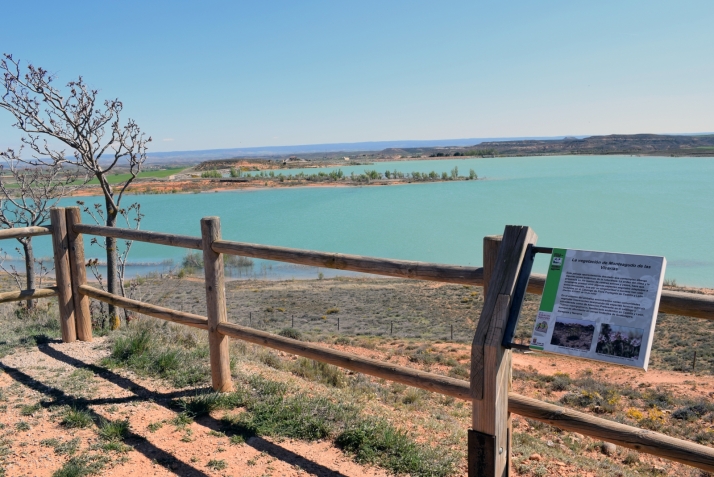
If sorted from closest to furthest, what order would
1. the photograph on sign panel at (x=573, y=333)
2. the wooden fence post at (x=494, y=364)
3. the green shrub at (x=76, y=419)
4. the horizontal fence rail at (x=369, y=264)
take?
the photograph on sign panel at (x=573, y=333) < the wooden fence post at (x=494, y=364) < the horizontal fence rail at (x=369, y=264) < the green shrub at (x=76, y=419)

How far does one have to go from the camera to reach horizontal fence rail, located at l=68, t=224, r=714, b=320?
2537mm

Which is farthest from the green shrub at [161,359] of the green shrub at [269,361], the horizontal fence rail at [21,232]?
the green shrub at [269,361]

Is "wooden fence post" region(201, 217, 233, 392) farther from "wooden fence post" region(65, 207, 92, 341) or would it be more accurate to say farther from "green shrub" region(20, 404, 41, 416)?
"wooden fence post" region(65, 207, 92, 341)

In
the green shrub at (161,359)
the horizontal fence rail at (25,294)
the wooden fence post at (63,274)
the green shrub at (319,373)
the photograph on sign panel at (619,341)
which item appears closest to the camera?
the photograph on sign panel at (619,341)

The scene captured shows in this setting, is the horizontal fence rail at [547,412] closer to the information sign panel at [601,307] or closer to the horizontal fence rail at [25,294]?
the information sign panel at [601,307]

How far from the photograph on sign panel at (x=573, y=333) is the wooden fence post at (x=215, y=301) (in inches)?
119

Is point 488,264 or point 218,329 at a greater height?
point 488,264

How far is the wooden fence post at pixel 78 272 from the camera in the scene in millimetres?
6301

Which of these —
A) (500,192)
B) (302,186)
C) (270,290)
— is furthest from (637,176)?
(270,290)

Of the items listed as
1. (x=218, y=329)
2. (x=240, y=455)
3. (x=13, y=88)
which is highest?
(x=13, y=88)

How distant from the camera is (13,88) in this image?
A: 9.10m

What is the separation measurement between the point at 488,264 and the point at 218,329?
8.89ft

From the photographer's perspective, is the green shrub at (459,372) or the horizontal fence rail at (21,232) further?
the green shrub at (459,372)

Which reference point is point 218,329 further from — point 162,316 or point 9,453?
point 9,453
